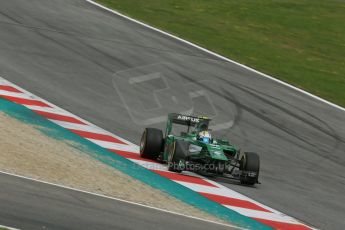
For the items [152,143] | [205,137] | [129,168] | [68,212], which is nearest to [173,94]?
[152,143]

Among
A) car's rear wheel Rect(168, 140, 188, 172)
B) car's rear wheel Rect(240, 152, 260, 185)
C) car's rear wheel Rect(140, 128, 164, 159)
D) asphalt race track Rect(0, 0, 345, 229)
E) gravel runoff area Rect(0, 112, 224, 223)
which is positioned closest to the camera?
gravel runoff area Rect(0, 112, 224, 223)

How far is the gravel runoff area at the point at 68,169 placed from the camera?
12.5 metres

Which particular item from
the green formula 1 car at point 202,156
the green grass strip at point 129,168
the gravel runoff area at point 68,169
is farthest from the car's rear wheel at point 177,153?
the gravel runoff area at point 68,169

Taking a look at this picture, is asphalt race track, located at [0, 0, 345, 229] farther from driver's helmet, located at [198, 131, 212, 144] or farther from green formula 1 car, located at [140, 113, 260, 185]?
driver's helmet, located at [198, 131, 212, 144]

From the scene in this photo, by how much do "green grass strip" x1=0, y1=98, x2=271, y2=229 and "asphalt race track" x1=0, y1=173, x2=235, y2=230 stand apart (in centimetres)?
88

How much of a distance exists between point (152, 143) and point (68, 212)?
4584mm

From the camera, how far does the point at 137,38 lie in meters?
25.8

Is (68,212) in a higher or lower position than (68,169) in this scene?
lower

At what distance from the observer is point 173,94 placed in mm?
20938

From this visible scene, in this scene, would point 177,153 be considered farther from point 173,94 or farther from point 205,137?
point 173,94

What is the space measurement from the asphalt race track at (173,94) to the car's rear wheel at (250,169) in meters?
0.15

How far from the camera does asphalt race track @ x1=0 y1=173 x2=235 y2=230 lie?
10191mm

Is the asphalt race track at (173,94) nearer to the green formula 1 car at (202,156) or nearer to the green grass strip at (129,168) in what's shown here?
the green formula 1 car at (202,156)

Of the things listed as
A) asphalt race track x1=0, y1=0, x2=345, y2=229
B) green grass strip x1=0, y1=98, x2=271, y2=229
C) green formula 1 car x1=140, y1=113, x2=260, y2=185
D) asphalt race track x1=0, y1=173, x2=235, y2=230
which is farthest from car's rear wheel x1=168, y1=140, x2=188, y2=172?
asphalt race track x1=0, y1=173, x2=235, y2=230
